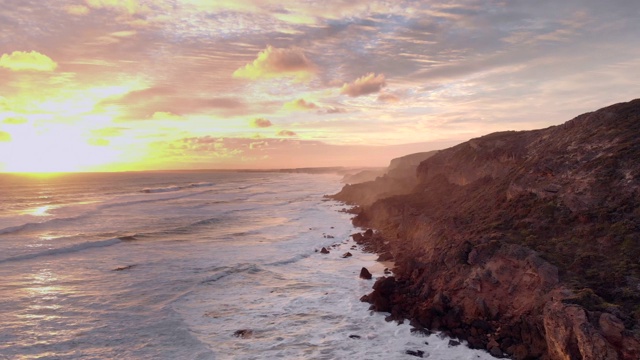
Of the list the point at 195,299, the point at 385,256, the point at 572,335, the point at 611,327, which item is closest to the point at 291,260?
the point at 385,256

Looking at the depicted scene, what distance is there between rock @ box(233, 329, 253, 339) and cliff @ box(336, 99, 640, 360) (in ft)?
20.4

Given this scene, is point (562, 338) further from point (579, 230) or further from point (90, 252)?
point (90, 252)

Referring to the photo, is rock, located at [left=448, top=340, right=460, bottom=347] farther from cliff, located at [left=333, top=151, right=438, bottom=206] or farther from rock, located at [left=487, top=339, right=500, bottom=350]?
cliff, located at [left=333, top=151, right=438, bottom=206]

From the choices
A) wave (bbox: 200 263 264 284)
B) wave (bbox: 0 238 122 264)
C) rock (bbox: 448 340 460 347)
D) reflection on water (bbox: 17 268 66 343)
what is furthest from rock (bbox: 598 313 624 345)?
wave (bbox: 0 238 122 264)

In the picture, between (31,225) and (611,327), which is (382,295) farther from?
(31,225)

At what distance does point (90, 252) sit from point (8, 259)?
6.03 m

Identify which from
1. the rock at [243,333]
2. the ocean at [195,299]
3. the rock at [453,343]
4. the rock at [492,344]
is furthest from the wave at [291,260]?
the rock at [492,344]

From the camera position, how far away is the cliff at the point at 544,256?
12.9m

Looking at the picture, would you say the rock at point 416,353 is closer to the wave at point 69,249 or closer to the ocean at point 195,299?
the ocean at point 195,299

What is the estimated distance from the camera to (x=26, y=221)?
5428cm

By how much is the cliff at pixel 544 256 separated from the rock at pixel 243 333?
20.4 feet

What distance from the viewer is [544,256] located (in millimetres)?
16391

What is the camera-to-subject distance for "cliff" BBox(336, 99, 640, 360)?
42.2 ft

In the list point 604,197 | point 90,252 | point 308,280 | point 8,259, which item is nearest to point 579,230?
point 604,197
